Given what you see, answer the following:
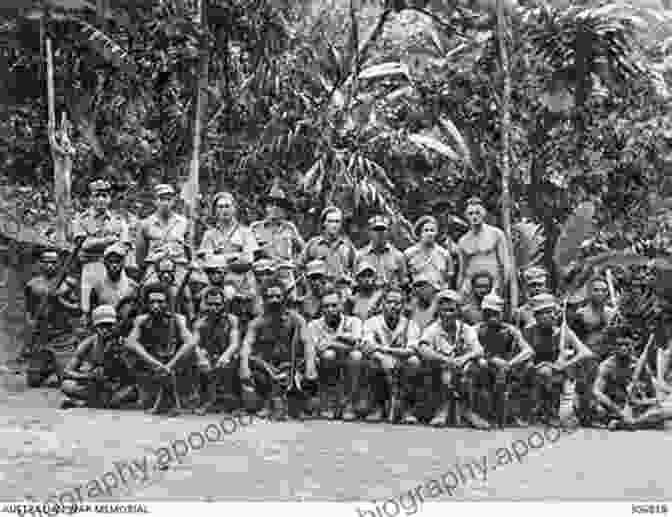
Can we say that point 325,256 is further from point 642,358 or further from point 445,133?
point 445,133

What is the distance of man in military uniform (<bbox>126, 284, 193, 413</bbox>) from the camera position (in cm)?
739

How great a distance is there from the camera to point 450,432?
7.10 metres

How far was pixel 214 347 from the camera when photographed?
7.68 m

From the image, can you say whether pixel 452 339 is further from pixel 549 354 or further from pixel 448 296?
pixel 549 354

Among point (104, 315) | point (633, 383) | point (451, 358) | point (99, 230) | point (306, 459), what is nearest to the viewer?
point (306, 459)

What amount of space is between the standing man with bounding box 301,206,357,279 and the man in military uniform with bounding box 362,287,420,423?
0.79 m

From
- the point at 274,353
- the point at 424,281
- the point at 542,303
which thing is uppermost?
the point at 424,281

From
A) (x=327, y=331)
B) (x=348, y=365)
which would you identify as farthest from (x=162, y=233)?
(x=348, y=365)

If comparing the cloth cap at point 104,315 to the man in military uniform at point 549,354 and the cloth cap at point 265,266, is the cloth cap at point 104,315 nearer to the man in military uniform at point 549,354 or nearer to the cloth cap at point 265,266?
the cloth cap at point 265,266

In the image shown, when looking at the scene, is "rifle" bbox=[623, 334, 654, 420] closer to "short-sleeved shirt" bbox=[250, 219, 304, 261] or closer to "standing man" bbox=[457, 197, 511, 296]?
"standing man" bbox=[457, 197, 511, 296]

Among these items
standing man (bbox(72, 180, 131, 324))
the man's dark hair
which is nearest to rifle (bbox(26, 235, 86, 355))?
standing man (bbox(72, 180, 131, 324))

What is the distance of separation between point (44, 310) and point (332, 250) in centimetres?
296

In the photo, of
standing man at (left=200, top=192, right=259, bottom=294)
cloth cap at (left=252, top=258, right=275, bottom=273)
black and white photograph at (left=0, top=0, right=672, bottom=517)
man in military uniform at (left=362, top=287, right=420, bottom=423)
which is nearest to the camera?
black and white photograph at (left=0, top=0, right=672, bottom=517)

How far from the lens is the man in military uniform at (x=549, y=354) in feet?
24.8
